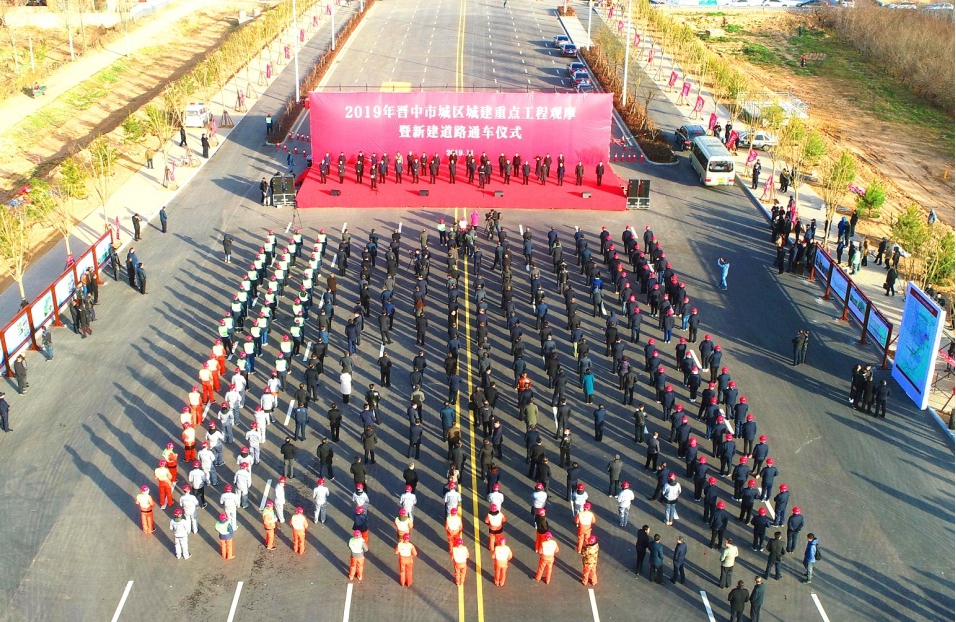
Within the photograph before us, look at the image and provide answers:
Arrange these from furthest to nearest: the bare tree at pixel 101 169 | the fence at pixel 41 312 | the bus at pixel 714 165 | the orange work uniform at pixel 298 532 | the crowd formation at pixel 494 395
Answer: the bus at pixel 714 165, the bare tree at pixel 101 169, the fence at pixel 41 312, the crowd formation at pixel 494 395, the orange work uniform at pixel 298 532

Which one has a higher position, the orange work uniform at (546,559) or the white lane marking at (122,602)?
the orange work uniform at (546,559)

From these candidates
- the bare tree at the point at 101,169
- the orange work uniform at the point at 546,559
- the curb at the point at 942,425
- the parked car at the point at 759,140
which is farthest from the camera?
the parked car at the point at 759,140

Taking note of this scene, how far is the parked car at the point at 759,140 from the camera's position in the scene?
181 ft

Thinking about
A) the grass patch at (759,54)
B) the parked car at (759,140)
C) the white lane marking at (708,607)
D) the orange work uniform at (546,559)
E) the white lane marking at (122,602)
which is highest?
the grass patch at (759,54)

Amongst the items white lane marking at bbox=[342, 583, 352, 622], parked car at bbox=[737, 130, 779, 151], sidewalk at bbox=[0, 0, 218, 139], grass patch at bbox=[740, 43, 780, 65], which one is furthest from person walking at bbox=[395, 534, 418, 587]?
grass patch at bbox=[740, 43, 780, 65]

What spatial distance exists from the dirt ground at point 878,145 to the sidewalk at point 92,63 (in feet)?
158

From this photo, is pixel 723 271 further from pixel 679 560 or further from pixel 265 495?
pixel 265 495

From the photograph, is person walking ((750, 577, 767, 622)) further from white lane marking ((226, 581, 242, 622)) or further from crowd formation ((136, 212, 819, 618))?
white lane marking ((226, 581, 242, 622))

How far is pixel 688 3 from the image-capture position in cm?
11038

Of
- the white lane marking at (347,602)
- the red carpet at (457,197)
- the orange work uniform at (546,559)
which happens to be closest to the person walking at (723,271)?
the red carpet at (457,197)

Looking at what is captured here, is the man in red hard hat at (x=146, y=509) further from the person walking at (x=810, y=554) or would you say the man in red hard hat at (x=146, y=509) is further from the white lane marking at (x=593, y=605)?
the person walking at (x=810, y=554)

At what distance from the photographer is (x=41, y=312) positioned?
107 feet

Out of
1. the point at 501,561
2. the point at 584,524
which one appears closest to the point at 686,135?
the point at 584,524

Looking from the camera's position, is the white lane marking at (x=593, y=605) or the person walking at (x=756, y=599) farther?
the white lane marking at (x=593, y=605)
